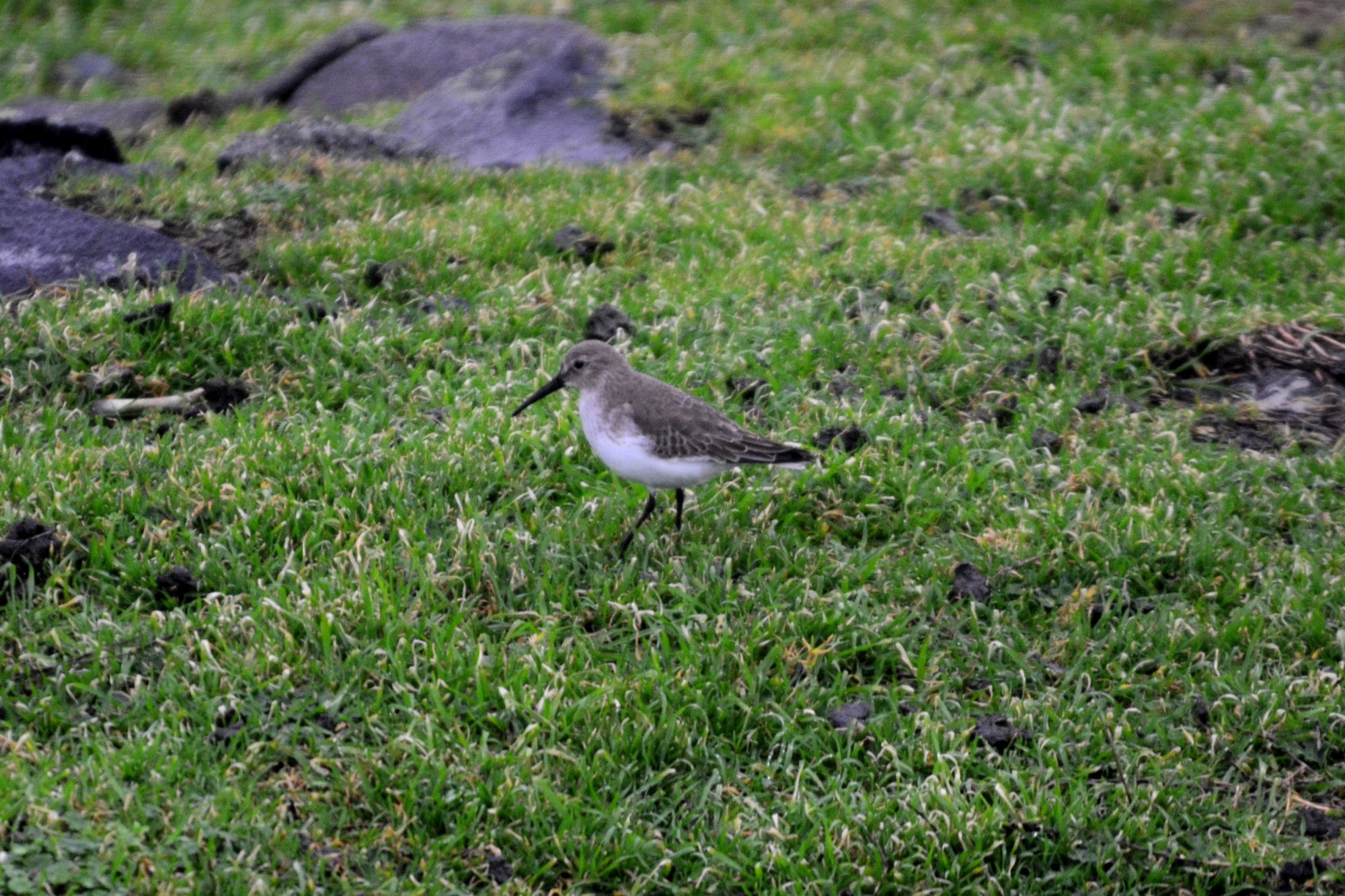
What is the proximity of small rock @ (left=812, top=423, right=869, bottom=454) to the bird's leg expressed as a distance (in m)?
1.14

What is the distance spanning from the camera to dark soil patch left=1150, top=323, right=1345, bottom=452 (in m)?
8.88

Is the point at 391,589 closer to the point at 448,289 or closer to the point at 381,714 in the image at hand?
the point at 381,714

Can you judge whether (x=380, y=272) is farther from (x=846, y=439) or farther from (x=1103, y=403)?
(x=1103, y=403)

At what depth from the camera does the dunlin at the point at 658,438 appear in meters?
7.16

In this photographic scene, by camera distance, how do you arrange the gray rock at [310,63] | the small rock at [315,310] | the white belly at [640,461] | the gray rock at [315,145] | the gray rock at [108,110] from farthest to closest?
the gray rock at [310,63], the gray rock at [108,110], the gray rock at [315,145], the small rock at [315,310], the white belly at [640,461]

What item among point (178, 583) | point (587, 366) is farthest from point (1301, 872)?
point (178, 583)

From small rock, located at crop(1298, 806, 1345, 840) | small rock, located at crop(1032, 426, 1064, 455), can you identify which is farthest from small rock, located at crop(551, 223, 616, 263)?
small rock, located at crop(1298, 806, 1345, 840)

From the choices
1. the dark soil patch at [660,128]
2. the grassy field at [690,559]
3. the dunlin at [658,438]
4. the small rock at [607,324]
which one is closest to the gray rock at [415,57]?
the dark soil patch at [660,128]

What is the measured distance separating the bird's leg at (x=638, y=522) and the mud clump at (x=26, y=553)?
2.66 metres

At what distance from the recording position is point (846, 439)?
832 centimetres

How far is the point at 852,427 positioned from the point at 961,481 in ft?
2.28

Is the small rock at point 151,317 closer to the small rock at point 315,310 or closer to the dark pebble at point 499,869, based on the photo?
the small rock at point 315,310

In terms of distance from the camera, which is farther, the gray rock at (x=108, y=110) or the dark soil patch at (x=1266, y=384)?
the gray rock at (x=108, y=110)

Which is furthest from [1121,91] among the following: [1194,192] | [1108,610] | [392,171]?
[1108,610]
